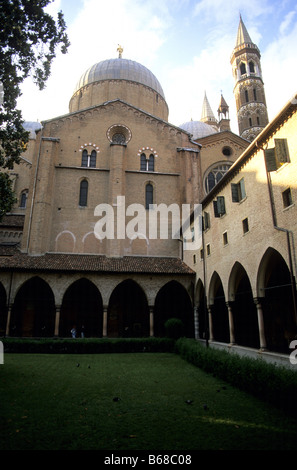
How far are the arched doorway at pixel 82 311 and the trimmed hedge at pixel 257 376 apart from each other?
40.2 feet

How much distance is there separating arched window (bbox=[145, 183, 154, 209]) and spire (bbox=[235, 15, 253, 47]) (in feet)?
86.0

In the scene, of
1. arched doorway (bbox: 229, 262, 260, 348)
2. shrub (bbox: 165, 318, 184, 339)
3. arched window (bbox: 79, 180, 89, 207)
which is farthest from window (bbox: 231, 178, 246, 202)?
arched window (bbox: 79, 180, 89, 207)

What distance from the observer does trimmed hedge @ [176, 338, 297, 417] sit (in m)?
6.57

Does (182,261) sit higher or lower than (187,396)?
higher

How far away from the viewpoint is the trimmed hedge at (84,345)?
1653 centimetres

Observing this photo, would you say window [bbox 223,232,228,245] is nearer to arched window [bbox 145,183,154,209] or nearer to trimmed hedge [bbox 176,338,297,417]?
trimmed hedge [bbox 176,338,297,417]

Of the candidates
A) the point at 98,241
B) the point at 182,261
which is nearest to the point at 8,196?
the point at 98,241

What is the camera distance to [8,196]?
36.6 feet

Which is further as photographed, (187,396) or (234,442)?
(187,396)

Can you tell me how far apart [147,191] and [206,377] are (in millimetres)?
18041

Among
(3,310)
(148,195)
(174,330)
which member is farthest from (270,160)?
(3,310)

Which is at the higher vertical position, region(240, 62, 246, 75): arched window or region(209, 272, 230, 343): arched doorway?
region(240, 62, 246, 75): arched window
